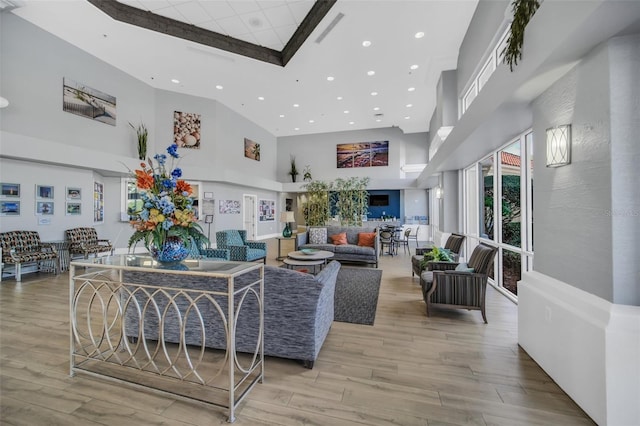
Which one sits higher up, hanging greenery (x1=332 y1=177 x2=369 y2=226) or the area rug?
hanging greenery (x1=332 y1=177 x2=369 y2=226)

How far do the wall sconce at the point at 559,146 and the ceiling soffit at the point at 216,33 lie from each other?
13.5 ft

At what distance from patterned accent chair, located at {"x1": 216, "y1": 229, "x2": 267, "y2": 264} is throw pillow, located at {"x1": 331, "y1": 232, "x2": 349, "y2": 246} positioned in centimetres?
190

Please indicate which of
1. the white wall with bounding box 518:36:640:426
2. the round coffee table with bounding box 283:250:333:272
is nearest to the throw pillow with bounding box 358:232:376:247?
the round coffee table with bounding box 283:250:333:272

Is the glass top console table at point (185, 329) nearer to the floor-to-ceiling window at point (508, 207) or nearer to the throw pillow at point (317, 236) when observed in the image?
the floor-to-ceiling window at point (508, 207)

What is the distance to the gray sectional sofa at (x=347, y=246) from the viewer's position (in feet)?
21.7

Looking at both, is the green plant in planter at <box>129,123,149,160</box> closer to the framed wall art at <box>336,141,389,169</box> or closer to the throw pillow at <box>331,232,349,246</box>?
the throw pillow at <box>331,232,349,246</box>

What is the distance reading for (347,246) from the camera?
677 centimetres

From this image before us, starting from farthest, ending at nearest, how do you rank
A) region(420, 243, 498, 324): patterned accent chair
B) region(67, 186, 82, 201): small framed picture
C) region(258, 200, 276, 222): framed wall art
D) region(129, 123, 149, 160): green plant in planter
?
1. region(258, 200, 276, 222): framed wall art
2. region(129, 123, 149, 160): green plant in planter
3. region(67, 186, 82, 201): small framed picture
4. region(420, 243, 498, 324): patterned accent chair

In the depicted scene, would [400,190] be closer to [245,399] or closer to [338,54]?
[338,54]

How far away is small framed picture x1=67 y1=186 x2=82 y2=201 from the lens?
6498mm

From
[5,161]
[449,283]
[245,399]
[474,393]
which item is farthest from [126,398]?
[5,161]

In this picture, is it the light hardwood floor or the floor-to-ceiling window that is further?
the floor-to-ceiling window

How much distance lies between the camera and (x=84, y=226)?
22.4 feet

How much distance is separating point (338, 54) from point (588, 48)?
5.11 m
